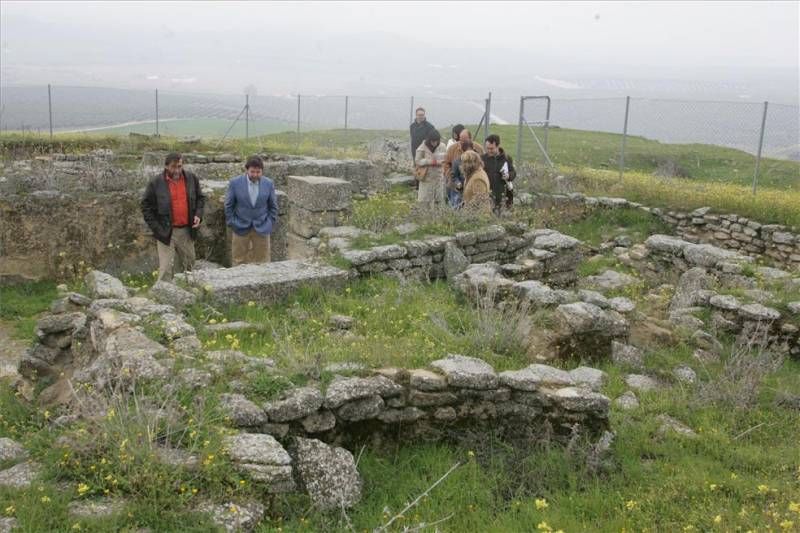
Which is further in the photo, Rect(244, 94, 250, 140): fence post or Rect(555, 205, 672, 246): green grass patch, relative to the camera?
Rect(244, 94, 250, 140): fence post

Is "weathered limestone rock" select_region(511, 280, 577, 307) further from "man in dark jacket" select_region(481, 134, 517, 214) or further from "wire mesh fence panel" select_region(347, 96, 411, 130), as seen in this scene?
"wire mesh fence panel" select_region(347, 96, 411, 130)

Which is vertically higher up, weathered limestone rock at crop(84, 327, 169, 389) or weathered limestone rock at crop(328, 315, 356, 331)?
weathered limestone rock at crop(84, 327, 169, 389)

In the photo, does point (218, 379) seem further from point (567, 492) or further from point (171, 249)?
point (171, 249)

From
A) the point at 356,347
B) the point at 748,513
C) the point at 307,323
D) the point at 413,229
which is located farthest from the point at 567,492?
the point at 413,229

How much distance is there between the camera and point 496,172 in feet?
37.8

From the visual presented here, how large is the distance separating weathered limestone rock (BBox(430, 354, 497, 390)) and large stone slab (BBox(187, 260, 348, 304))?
252 cm

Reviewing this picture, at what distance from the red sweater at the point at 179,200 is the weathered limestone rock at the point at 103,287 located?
1596 millimetres

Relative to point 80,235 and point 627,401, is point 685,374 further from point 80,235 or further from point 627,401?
point 80,235

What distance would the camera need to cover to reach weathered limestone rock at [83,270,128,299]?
6.78 metres

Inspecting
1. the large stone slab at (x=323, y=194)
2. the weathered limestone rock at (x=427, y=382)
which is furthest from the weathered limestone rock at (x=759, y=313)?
the large stone slab at (x=323, y=194)

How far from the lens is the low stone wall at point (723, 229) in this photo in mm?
12453

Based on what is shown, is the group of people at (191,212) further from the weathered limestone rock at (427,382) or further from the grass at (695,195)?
the grass at (695,195)

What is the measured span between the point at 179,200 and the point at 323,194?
2.73 m

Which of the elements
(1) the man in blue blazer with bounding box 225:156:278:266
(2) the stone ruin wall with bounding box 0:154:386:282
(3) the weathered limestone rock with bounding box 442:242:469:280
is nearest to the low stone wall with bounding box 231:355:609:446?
(3) the weathered limestone rock with bounding box 442:242:469:280
